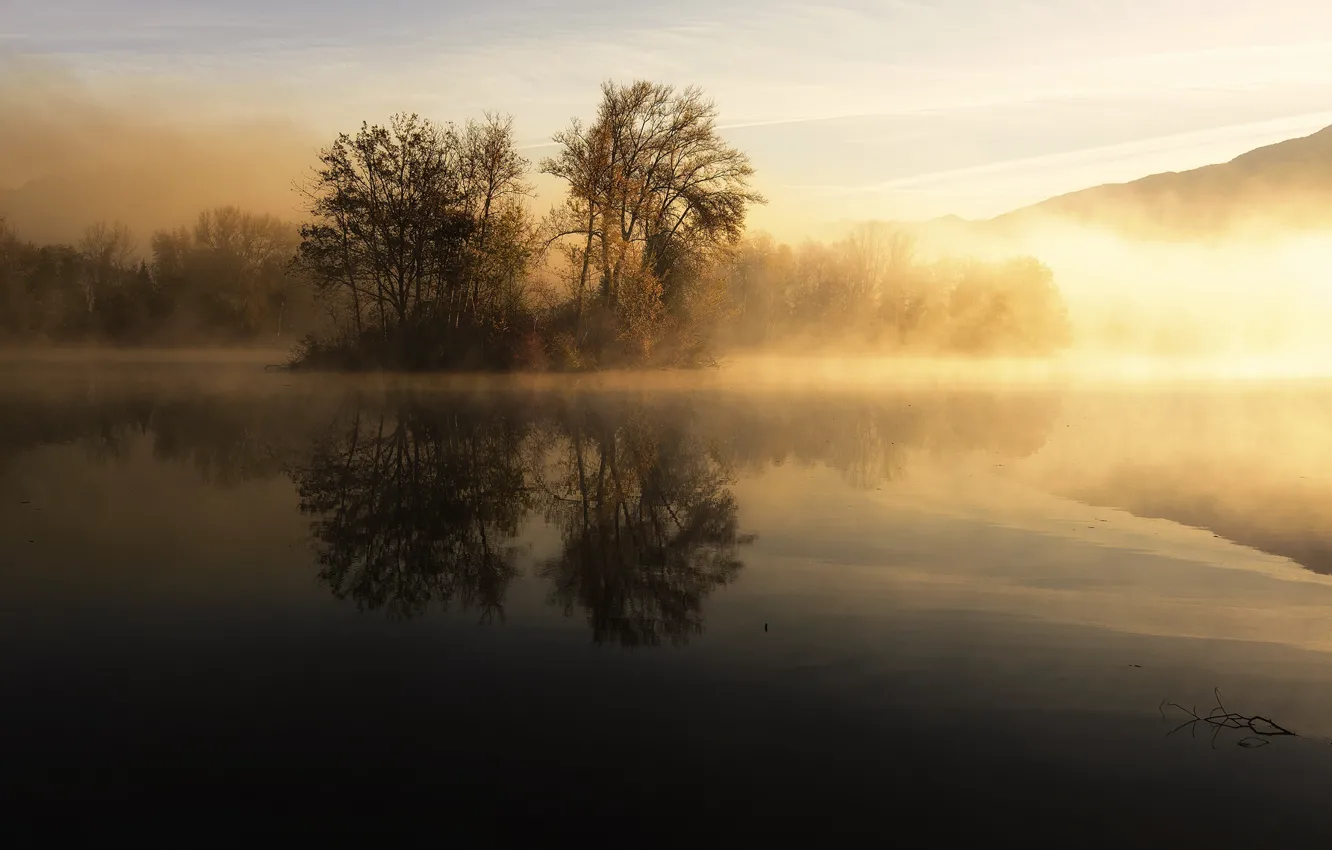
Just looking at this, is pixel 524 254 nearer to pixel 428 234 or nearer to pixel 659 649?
pixel 428 234

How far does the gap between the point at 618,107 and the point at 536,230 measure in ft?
23.4

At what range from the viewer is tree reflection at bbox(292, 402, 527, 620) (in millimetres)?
10805

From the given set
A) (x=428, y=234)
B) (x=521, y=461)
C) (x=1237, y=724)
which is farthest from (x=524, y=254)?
(x=1237, y=724)

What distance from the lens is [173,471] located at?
61.3 feet

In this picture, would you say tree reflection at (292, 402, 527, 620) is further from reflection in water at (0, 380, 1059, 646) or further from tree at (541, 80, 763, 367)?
tree at (541, 80, 763, 367)

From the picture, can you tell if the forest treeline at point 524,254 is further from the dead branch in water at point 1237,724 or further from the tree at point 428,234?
the dead branch in water at point 1237,724

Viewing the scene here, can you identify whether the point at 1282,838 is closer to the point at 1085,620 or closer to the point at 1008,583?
the point at 1085,620

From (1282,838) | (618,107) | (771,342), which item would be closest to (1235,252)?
(771,342)

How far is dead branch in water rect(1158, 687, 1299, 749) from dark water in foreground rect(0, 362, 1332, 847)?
100mm

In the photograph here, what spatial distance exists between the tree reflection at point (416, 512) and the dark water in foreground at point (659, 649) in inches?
3.9

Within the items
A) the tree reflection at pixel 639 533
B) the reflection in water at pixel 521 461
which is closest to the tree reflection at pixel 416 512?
the reflection in water at pixel 521 461

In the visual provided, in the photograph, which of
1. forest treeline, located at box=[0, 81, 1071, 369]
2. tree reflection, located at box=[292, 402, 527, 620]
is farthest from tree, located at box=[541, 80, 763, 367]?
tree reflection, located at box=[292, 402, 527, 620]

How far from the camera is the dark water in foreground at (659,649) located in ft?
19.9

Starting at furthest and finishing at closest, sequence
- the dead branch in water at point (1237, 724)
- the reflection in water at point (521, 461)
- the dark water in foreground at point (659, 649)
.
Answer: the reflection in water at point (521, 461)
the dead branch in water at point (1237, 724)
the dark water in foreground at point (659, 649)
